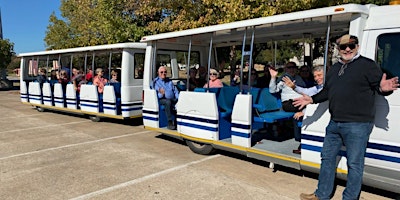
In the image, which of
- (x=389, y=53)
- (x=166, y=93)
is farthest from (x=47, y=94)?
(x=389, y=53)

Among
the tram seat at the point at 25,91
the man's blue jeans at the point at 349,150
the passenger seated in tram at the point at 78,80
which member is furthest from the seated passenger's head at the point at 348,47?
the tram seat at the point at 25,91

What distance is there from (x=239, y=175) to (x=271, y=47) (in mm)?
3528

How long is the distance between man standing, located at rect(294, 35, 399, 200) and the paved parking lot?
85 centimetres

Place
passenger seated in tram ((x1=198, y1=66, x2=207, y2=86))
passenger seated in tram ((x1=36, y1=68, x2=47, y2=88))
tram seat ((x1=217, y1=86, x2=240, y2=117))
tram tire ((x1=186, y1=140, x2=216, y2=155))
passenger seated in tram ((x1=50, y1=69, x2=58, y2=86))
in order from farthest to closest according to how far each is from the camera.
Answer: passenger seated in tram ((x1=36, y1=68, x2=47, y2=88))
passenger seated in tram ((x1=50, y1=69, x2=58, y2=86))
passenger seated in tram ((x1=198, y1=66, x2=207, y2=86))
tram tire ((x1=186, y1=140, x2=216, y2=155))
tram seat ((x1=217, y1=86, x2=240, y2=117))

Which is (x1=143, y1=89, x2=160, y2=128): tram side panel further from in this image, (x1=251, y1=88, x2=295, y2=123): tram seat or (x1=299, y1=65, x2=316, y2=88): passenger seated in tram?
(x1=299, y1=65, x2=316, y2=88): passenger seated in tram

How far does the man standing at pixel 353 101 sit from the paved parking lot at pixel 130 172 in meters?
0.85

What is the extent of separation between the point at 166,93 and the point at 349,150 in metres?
4.09

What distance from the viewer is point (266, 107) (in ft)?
19.8

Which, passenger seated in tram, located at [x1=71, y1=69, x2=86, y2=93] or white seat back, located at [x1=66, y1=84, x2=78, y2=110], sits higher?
passenger seated in tram, located at [x1=71, y1=69, x2=86, y2=93]

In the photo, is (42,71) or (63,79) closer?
(63,79)

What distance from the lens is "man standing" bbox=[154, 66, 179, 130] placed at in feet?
22.9

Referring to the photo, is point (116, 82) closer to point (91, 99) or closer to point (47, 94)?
point (91, 99)

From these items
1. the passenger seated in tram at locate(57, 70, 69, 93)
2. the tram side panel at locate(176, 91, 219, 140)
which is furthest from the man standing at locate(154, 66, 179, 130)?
the passenger seated in tram at locate(57, 70, 69, 93)

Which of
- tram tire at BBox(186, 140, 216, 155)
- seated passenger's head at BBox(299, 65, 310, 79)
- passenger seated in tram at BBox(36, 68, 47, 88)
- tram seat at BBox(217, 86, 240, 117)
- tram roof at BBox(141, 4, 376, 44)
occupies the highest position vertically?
tram roof at BBox(141, 4, 376, 44)
